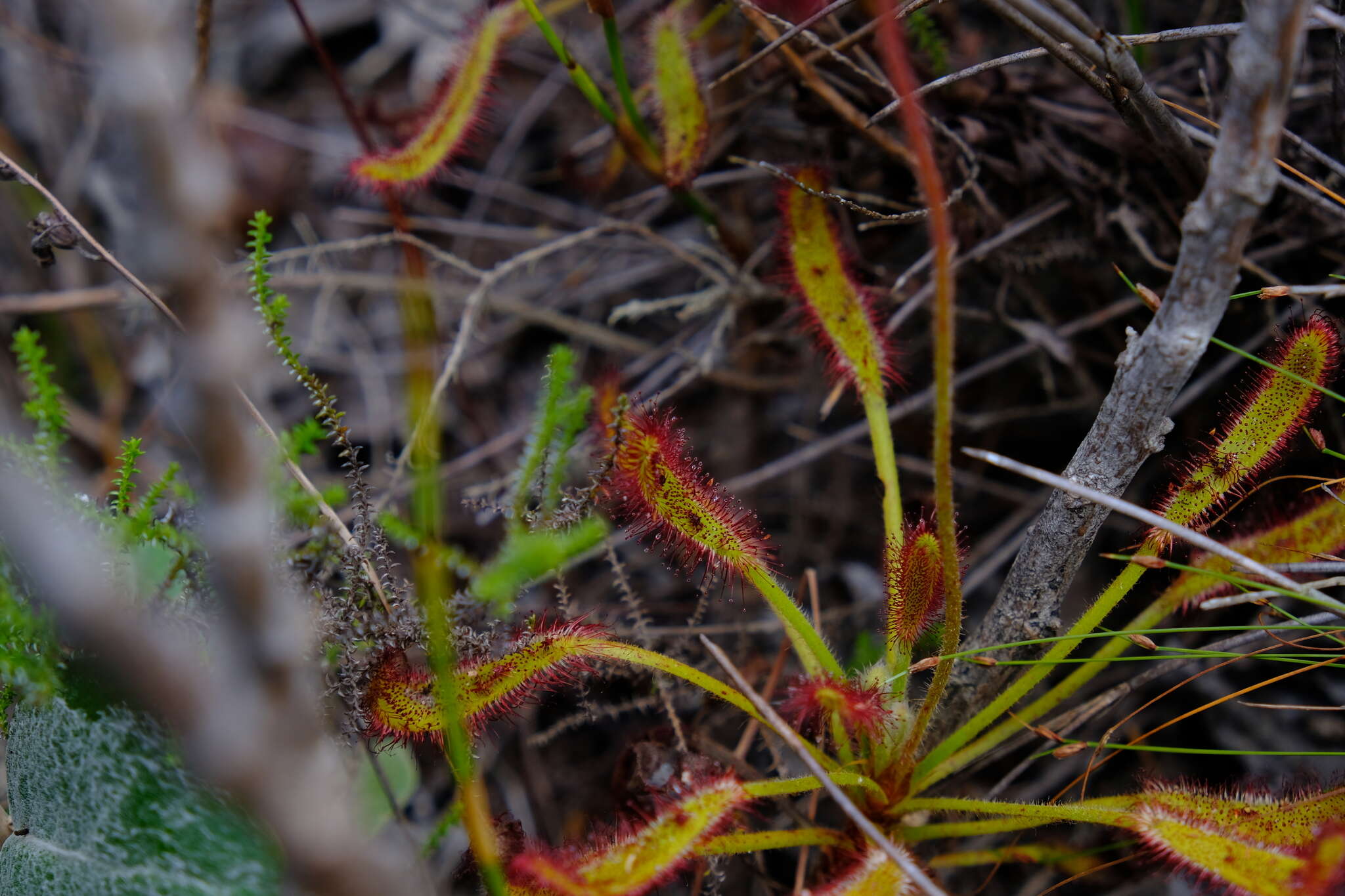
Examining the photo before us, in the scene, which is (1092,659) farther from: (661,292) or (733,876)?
(661,292)

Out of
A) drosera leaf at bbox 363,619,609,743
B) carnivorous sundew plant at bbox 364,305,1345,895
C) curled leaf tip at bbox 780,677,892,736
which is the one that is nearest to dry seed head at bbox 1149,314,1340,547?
carnivorous sundew plant at bbox 364,305,1345,895

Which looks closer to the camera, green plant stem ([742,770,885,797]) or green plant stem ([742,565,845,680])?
green plant stem ([742,770,885,797])

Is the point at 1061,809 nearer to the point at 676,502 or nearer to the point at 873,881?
the point at 873,881

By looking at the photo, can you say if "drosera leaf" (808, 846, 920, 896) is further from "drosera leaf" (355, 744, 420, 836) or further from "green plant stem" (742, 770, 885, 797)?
"drosera leaf" (355, 744, 420, 836)

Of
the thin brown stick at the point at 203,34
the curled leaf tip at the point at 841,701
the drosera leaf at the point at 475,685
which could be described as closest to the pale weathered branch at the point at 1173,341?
the curled leaf tip at the point at 841,701

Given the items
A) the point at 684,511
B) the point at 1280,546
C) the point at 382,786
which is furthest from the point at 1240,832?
the point at 382,786

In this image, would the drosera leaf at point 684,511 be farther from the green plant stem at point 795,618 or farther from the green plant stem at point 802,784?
the green plant stem at point 802,784

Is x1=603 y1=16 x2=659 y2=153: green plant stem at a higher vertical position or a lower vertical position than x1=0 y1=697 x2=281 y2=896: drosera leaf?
higher
